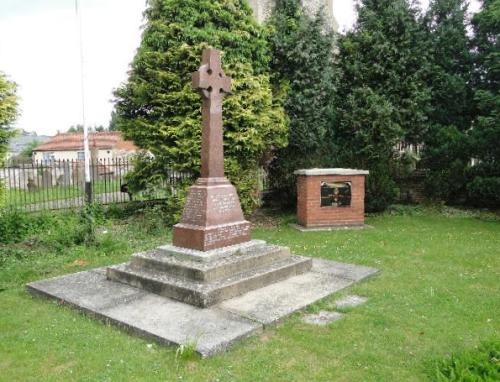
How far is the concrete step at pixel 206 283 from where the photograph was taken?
5.04 meters

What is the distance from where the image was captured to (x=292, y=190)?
12.3 metres

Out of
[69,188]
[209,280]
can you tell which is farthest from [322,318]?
[69,188]

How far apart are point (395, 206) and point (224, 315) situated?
956 cm

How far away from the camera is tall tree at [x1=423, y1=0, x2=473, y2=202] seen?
1299cm

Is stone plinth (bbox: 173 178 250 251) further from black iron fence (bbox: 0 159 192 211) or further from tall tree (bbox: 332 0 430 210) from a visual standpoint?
tall tree (bbox: 332 0 430 210)

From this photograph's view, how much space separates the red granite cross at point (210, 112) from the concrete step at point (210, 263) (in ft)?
4.06

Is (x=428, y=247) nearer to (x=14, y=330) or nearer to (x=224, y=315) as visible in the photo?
(x=224, y=315)

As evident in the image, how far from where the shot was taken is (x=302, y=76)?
1163 cm

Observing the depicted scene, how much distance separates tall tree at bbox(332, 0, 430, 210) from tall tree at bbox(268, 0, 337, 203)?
113cm

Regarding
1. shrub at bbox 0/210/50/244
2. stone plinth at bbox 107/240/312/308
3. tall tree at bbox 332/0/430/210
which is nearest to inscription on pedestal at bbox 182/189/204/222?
stone plinth at bbox 107/240/312/308

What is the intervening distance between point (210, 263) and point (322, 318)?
62.7 inches

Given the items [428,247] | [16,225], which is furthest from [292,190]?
[16,225]

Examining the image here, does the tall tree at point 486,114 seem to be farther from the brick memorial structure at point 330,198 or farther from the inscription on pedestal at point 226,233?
the inscription on pedestal at point 226,233

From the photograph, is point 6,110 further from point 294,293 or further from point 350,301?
point 350,301
